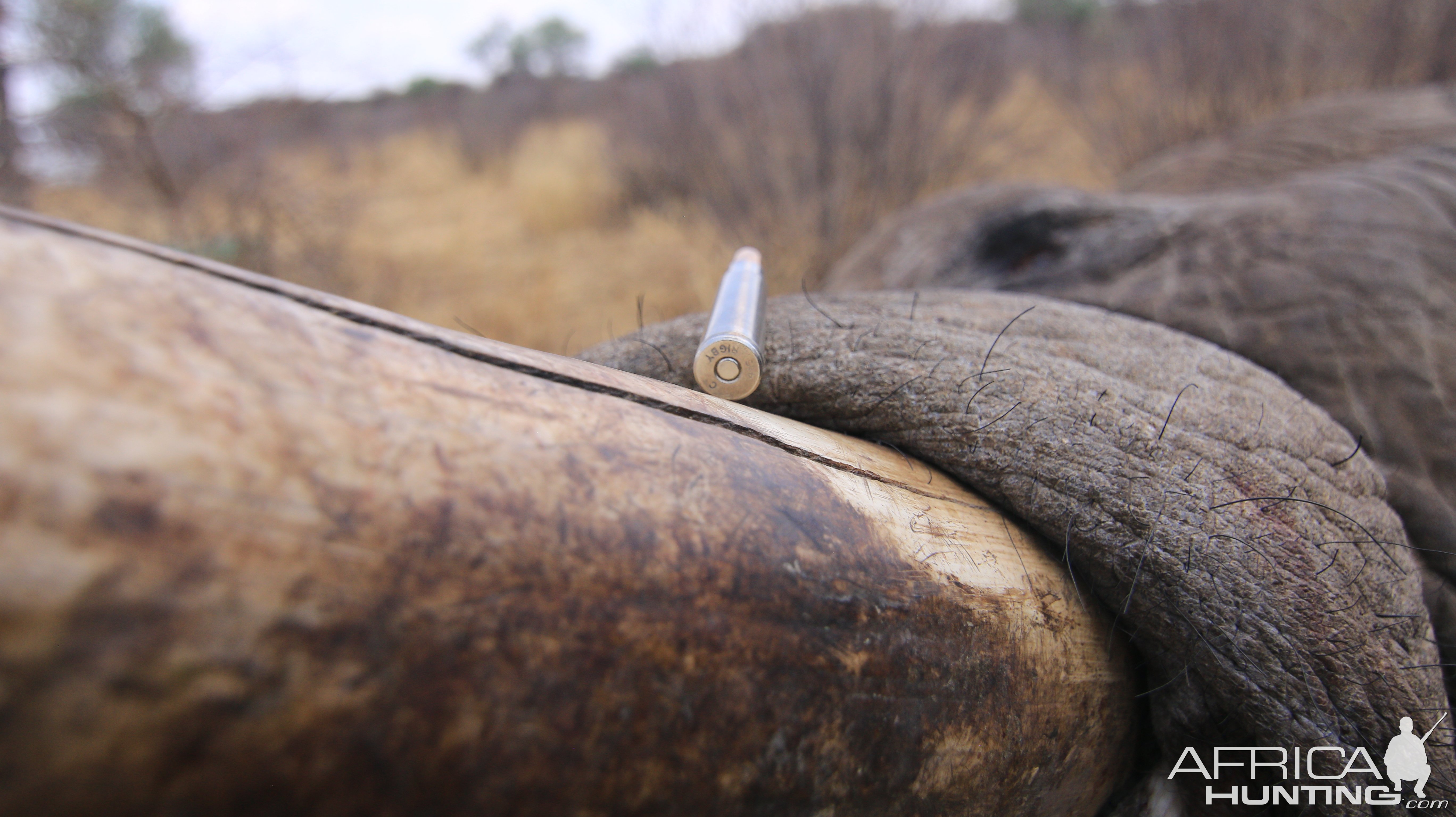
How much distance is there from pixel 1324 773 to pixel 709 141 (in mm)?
5461

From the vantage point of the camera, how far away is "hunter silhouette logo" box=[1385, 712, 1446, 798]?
0.90 meters

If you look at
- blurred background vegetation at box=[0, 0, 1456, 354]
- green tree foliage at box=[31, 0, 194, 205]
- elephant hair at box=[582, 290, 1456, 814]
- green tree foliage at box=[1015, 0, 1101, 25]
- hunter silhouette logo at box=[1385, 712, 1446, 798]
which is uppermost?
green tree foliage at box=[1015, 0, 1101, 25]

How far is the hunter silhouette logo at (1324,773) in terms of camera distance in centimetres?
88

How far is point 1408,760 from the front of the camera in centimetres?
91

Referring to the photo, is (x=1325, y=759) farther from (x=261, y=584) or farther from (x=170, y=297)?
(x=170, y=297)

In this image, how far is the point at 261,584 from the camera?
1.55 feet

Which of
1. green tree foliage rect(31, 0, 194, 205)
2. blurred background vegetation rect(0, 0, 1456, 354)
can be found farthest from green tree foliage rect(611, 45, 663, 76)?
green tree foliage rect(31, 0, 194, 205)

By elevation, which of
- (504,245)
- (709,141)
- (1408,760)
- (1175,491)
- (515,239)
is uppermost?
(515,239)

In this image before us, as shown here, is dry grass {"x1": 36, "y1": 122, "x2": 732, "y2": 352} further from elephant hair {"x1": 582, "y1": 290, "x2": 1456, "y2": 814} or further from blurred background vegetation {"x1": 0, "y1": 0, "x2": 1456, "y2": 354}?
elephant hair {"x1": 582, "y1": 290, "x2": 1456, "y2": 814}

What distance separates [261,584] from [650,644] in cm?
28

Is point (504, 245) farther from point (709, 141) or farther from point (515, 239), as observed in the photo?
point (709, 141)

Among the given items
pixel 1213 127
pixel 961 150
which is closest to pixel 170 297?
pixel 961 150

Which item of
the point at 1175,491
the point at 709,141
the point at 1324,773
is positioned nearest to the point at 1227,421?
the point at 1175,491

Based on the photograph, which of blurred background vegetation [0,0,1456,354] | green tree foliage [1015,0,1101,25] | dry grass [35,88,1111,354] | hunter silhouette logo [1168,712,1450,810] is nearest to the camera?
hunter silhouette logo [1168,712,1450,810]
